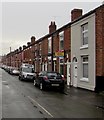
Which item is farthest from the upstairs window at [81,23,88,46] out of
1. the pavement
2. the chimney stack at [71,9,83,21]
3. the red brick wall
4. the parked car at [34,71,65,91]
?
the pavement

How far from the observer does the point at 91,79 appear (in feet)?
69.0

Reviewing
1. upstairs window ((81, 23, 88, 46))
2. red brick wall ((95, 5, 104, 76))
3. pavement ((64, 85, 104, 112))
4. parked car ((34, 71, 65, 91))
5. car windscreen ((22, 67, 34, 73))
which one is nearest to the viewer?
pavement ((64, 85, 104, 112))

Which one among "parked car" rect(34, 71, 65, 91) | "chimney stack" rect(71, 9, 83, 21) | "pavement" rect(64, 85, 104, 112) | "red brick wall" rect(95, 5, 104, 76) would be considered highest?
"chimney stack" rect(71, 9, 83, 21)

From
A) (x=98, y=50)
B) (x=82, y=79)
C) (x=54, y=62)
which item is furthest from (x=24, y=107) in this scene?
(x=54, y=62)

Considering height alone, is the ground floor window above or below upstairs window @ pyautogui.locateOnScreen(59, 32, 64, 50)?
below

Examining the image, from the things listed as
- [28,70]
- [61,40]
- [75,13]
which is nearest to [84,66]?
[75,13]

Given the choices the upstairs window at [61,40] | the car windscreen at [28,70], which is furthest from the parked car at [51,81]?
the car windscreen at [28,70]

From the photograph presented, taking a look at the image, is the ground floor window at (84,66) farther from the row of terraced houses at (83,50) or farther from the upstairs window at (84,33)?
the upstairs window at (84,33)

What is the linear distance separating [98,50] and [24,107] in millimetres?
9234

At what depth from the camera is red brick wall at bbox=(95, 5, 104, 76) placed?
19.8m

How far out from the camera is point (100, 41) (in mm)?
19875

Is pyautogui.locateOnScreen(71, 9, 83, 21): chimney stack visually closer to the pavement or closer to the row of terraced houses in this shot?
the row of terraced houses

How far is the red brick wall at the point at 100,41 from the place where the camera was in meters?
19.8

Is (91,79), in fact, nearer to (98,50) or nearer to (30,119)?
(98,50)
